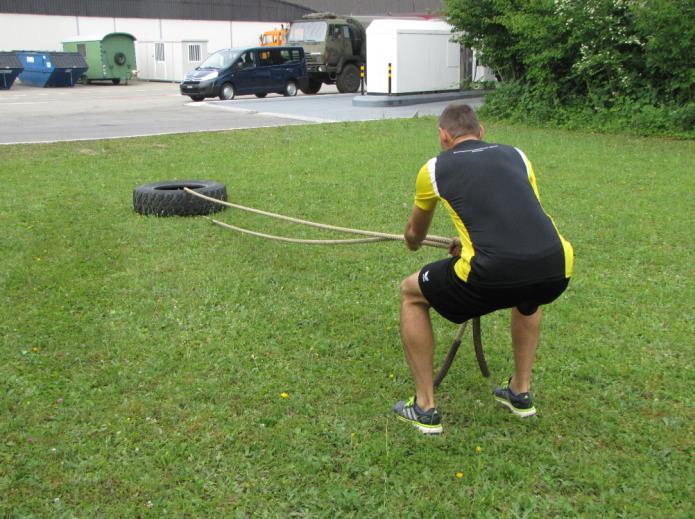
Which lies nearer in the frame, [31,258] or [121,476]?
[121,476]

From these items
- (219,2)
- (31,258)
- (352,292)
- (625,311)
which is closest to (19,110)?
(31,258)

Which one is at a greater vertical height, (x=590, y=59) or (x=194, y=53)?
(x=194, y=53)

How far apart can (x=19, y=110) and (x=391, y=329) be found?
63.4ft

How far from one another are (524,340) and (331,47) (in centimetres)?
2477

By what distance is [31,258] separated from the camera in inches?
251

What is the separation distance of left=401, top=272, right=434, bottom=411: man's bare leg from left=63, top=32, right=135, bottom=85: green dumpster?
115 feet

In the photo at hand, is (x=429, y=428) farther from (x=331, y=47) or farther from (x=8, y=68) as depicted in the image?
(x=8, y=68)

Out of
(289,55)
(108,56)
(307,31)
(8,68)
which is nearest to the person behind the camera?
(289,55)

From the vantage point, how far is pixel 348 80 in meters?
27.9

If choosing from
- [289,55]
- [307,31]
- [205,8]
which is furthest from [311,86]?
[205,8]

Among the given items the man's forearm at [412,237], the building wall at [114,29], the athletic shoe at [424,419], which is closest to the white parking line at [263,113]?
the man's forearm at [412,237]

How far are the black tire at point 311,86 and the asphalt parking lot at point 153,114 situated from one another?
1.29 m

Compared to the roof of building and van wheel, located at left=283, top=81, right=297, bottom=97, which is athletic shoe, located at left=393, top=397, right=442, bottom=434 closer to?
van wheel, located at left=283, top=81, right=297, bottom=97

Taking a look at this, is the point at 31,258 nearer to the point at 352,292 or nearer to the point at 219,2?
the point at 352,292
